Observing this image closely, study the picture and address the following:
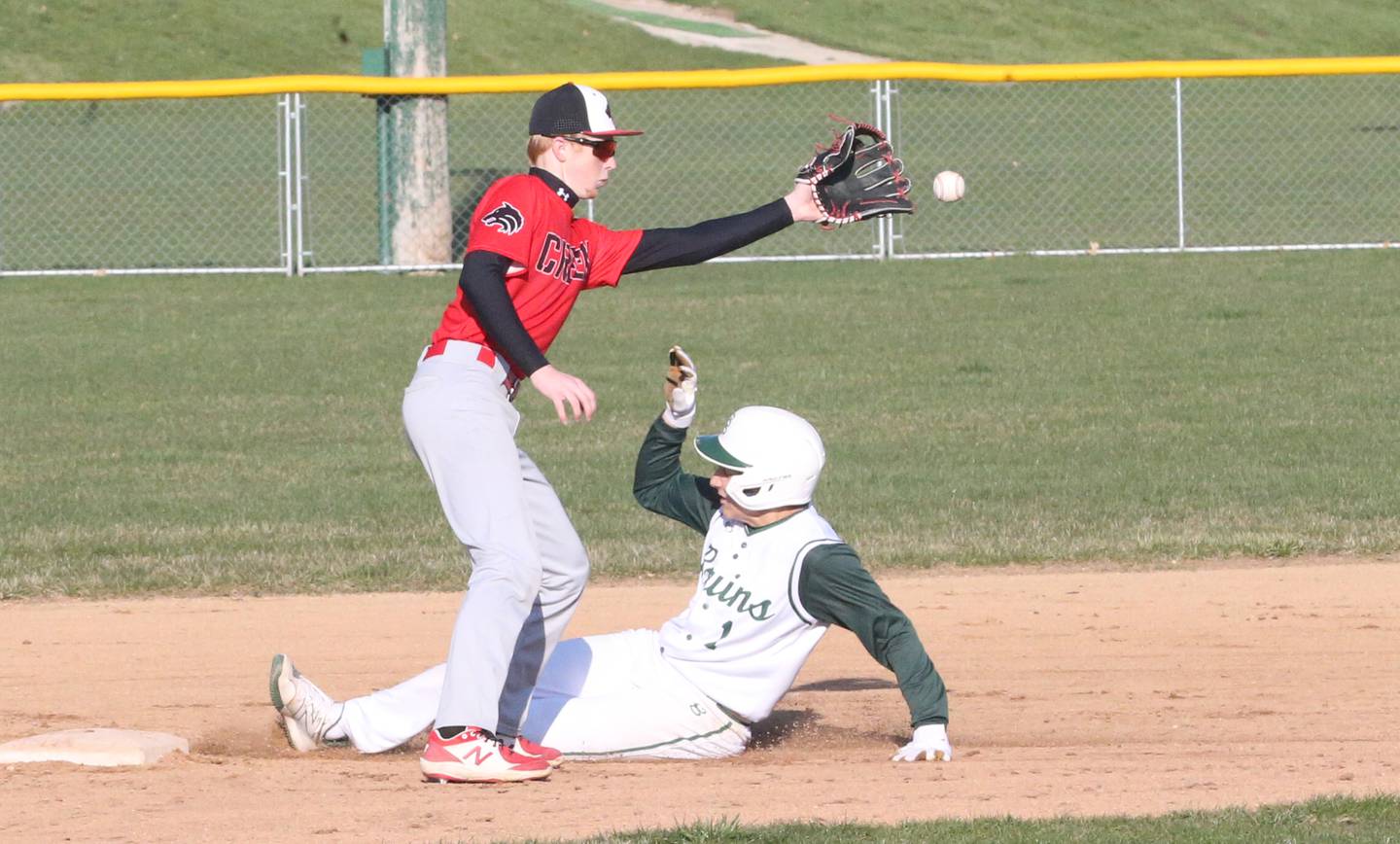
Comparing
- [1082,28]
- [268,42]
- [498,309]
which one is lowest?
[498,309]

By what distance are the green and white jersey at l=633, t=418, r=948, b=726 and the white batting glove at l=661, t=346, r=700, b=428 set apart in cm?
6

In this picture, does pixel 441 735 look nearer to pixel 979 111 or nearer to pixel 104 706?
pixel 104 706

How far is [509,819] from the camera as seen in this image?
4559 millimetres

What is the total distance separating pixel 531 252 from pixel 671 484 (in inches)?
39.3

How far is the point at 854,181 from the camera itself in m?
5.73

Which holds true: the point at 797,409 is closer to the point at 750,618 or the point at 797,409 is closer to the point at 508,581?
the point at 750,618

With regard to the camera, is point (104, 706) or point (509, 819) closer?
point (509, 819)

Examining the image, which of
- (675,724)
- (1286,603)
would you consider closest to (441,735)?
(675,724)

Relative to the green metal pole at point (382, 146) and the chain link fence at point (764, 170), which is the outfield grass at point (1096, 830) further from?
the green metal pole at point (382, 146)

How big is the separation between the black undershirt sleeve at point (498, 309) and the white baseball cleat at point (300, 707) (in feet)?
3.97

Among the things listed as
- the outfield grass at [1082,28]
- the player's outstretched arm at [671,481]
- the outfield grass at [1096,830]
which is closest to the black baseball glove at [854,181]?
the player's outstretched arm at [671,481]

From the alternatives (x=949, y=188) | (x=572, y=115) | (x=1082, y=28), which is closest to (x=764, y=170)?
(x=949, y=188)

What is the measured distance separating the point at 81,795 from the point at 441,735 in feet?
3.06

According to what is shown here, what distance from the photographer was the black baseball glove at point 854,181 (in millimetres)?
5684
